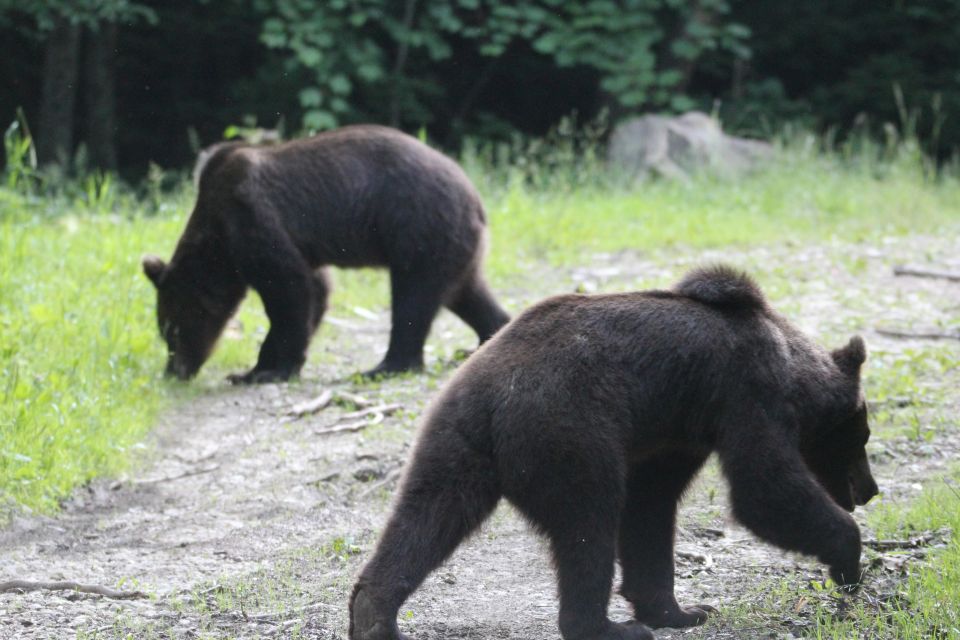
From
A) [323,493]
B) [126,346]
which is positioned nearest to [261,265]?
[126,346]

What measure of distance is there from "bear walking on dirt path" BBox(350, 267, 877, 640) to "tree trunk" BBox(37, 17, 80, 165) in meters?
15.1

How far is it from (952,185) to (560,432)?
12.8 m

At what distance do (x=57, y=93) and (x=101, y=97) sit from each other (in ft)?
3.94

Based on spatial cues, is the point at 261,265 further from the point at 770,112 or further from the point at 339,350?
the point at 770,112

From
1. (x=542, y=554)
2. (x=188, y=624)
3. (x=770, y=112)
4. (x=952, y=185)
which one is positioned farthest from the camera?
(x=770, y=112)

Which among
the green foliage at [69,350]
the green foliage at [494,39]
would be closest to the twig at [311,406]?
the green foliage at [69,350]

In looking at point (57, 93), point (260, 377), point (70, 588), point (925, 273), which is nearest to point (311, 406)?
point (260, 377)

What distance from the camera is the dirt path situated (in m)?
4.98

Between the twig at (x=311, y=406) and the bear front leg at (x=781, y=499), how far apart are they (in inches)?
162

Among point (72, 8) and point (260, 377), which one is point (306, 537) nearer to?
point (260, 377)

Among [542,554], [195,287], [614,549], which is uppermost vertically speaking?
[614,549]

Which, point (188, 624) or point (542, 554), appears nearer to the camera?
point (188, 624)

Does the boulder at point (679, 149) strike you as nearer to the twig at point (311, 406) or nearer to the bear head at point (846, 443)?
the twig at point (311, 406)

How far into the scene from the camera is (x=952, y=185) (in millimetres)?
15742
